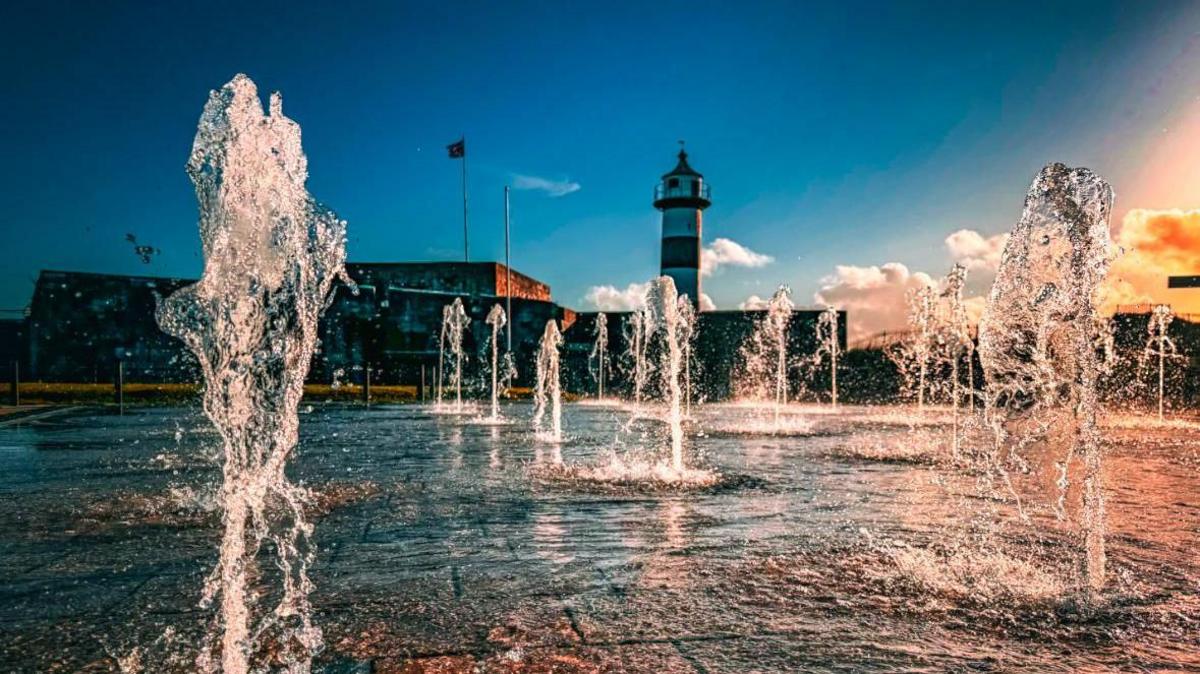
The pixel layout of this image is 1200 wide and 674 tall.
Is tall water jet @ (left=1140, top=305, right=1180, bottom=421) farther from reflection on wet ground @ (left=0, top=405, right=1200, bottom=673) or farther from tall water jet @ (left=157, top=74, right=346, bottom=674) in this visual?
tall water jet @ (left=157, top=74, right=346, bottom=674)

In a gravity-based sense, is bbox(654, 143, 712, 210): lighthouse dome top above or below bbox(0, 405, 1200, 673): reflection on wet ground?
above

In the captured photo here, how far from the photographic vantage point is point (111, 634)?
2748 millimetres

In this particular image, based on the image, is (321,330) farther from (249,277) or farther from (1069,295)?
(1069,295)

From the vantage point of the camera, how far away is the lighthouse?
3684 cm

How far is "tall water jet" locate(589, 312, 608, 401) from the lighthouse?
449cm

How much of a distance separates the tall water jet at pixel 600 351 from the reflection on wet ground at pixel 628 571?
23924 millimetres

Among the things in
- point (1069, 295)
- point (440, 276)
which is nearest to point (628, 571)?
point (1069, 295)

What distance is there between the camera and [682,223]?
37.3 metres

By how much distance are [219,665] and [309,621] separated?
0.40 metres

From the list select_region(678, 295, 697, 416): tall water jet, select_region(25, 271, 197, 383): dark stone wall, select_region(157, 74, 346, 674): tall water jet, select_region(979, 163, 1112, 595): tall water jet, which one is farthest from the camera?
select_region(678, 295, 697, 416): tall water jet

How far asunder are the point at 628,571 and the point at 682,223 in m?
34.5

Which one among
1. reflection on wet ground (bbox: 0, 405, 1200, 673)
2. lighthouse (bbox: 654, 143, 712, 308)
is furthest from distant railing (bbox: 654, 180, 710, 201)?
reflection on wet ground (bbox: 0, 405, 1200, 673)

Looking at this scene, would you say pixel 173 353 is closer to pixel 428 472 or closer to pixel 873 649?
pixel 428 472

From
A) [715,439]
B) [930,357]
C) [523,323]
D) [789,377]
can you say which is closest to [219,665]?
[715,439]
